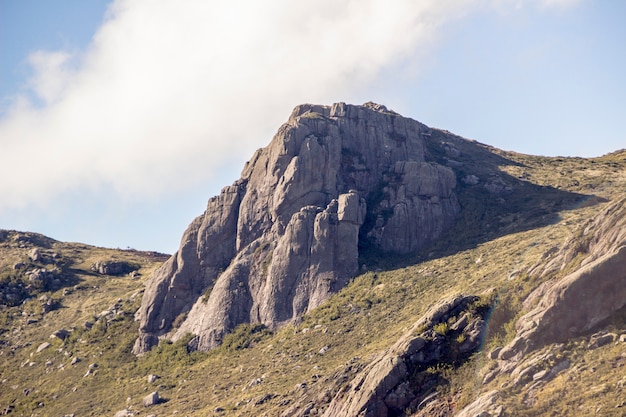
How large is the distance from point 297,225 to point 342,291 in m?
12.0

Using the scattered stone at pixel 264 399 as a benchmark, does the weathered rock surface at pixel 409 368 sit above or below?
above

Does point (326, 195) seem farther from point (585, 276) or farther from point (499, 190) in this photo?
point (585, 276)

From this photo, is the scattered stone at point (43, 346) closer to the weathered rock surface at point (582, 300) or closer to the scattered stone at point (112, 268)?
the scattered stone at point (112, 268)

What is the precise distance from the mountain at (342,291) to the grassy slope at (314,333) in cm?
31

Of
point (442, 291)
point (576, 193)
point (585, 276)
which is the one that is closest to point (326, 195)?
point (442, 291)

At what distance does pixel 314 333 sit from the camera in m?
91.1

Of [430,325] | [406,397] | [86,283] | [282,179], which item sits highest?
[282,179]

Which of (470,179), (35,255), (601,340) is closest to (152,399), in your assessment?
(601,340)

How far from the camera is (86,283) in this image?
137500mm

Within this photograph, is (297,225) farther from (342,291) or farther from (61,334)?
(61,334)

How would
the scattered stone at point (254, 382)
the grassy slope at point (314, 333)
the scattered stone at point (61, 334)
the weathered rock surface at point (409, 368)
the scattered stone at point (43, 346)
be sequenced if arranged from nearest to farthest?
the weathered rock surface at point (409, 368) < the grassy slope at point (314, 333) < the scattered stone at point (254, 382) < the scattered stone at point (43, 346) < the scattered stone at point (61, 334)

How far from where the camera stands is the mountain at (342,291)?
5338 centimetres

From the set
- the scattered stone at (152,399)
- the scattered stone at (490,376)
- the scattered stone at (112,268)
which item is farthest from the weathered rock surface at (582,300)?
the scattered stone at (112,268)

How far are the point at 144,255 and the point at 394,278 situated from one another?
10396 centimetres
